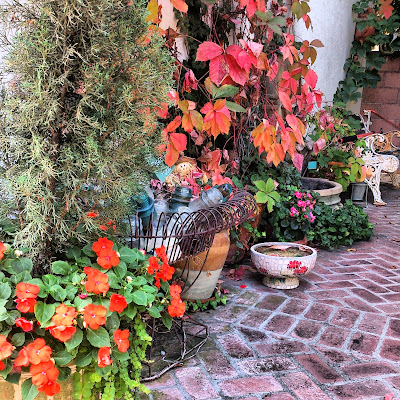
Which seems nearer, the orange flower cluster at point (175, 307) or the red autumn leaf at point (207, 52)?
the orange flower cluster at point (175, 307)

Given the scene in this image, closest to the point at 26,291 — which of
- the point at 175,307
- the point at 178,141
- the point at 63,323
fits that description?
the point at 63,323

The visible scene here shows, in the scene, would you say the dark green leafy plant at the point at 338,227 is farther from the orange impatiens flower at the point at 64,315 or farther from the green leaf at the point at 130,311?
the orange impatiens flower at the point at 64,315

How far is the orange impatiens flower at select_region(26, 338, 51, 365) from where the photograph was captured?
3.59ft

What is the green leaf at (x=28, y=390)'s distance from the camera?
114 centimetres

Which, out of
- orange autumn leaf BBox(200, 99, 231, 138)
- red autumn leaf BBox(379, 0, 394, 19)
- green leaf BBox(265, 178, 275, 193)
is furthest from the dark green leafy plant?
red autumn leaf BBox(379, 0, 394, 19)

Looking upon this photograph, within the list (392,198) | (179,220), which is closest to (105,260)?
(179,220)

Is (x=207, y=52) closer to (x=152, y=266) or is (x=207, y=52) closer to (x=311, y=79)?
(x=311, y=79)

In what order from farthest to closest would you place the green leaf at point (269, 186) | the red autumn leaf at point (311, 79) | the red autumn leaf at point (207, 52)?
1. the green leaf at point (269, 186)
2. the red autumn leaf at point (311, 79)
3. the red autumn leaf at point (207, 52)

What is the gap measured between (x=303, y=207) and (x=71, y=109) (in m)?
2.62

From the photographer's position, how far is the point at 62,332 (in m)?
1.13

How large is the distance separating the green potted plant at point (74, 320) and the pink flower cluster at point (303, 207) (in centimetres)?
230

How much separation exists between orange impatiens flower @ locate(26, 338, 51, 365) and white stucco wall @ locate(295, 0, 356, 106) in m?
4.54

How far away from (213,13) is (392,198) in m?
3.95

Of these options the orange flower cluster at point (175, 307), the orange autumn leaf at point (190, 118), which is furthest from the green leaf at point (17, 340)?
the orange autumn leaf at point (190, 118)
